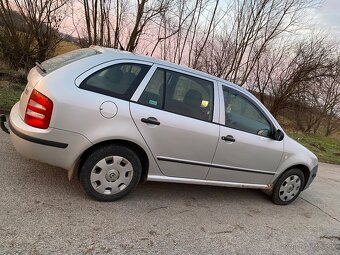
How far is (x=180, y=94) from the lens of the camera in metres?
4.15

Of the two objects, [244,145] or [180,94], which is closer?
[180,94]

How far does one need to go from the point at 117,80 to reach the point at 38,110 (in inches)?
34.6

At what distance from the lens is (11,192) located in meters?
3.75

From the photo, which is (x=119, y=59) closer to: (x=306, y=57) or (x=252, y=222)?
(x=252, y=222)

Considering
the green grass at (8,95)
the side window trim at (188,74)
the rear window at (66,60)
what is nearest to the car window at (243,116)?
the side window trim at (188,74)

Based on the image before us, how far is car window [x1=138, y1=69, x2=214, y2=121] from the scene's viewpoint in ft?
13.0

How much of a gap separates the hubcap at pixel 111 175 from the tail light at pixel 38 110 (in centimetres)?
73

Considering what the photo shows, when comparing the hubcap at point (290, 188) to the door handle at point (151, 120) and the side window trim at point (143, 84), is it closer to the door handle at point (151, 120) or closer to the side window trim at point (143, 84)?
the door handle at point (151, 120)

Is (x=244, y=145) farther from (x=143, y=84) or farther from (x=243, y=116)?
(x=143, y=84)

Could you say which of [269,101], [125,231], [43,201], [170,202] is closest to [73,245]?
[125,231]

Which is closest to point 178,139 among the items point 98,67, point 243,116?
point 243,116

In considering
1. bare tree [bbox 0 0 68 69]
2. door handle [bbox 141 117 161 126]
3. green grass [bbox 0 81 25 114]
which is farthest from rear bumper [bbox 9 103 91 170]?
bare tree [bbox 0 0 68 69]

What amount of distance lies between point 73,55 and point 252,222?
9.86ft

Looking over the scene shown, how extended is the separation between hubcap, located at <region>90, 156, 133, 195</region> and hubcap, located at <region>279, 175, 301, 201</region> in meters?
2.51
